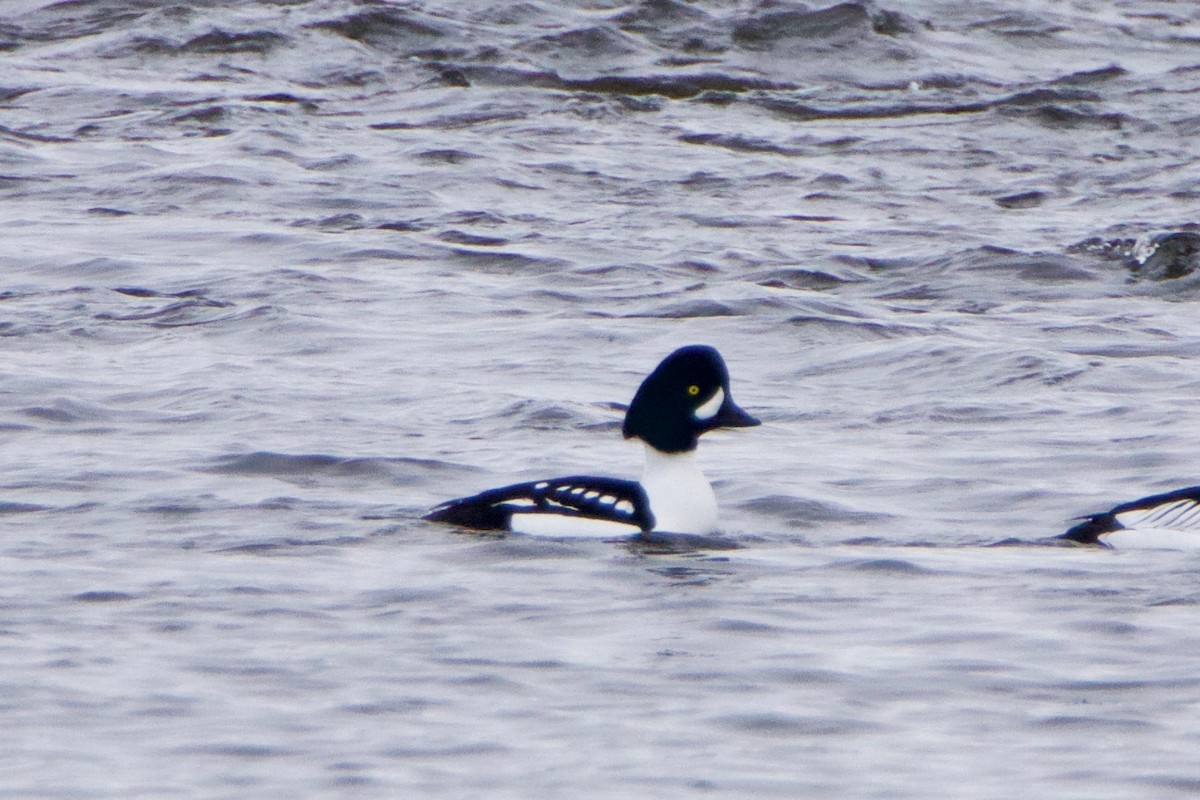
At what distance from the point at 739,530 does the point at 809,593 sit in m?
1.35

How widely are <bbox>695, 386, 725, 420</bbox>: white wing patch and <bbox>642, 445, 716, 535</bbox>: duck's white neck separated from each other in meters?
0.16

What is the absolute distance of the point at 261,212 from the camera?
17.2 m

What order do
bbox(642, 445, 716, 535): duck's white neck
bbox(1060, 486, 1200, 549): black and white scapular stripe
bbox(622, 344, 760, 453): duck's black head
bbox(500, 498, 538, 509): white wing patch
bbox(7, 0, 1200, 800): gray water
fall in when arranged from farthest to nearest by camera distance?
bbox(622, 344, 760, 453): duck's black head
bbox(642, 445, 716, 535): duck's white neck
bbox(500, 498, 538, 509): white wing patch
bbox(1060, 486, 1200, 549): black and white scapular stripe
bbox(7, 0, 1200, 800): gray water

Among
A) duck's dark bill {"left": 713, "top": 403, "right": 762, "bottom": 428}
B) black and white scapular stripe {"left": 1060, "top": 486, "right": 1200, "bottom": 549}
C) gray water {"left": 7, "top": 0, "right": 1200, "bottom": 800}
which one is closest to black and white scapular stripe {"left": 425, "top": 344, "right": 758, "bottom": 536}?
duck's dark bill {"left": 713, "top": 403, "right": 762, "bottom": 428}

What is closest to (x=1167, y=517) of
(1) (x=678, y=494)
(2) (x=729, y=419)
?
(2) (x=729, y=419)

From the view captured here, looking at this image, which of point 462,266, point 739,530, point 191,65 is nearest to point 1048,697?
point 739,530

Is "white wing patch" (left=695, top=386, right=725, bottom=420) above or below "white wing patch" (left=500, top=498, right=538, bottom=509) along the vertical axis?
above

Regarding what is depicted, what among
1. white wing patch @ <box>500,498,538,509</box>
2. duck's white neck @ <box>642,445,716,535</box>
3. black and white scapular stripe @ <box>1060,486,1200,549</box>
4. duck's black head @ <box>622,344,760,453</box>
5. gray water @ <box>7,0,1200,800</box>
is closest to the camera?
gray water @ <box>7,0,1200,800</box>

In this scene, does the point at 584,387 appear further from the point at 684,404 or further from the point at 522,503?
the point at 522,503

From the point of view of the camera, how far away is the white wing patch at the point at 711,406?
966 centimetres

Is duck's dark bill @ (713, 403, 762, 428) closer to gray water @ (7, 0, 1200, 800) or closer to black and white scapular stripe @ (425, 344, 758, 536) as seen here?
black and white scapular stripe @ (425, 344, 758, 536)

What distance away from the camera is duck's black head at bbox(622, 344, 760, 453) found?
9.63 meters

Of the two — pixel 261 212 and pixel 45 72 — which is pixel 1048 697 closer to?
pixel 261 212

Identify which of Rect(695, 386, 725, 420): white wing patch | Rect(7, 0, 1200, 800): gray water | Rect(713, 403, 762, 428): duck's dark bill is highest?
Rect(695, 386, 725, 420): white wing patch
